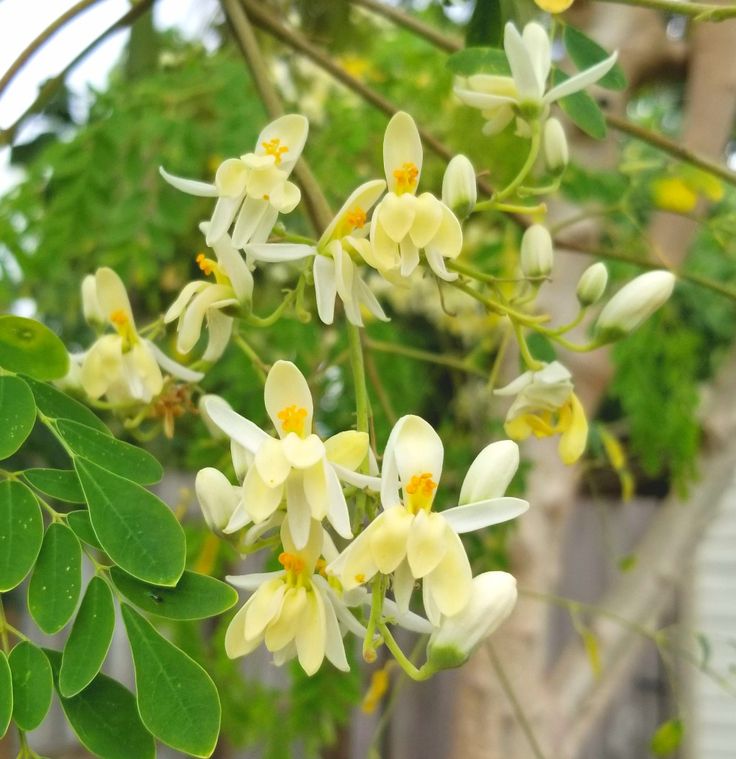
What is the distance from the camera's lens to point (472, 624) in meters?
0.33

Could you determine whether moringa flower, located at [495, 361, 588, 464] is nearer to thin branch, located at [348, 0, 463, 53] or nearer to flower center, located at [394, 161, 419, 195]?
flower center, located at [394, 161, 419, 195]

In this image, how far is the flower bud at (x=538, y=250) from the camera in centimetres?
47

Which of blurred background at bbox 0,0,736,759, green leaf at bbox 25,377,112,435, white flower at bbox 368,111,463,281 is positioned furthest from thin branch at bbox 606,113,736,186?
green leaf at bbox 25,377,112,435

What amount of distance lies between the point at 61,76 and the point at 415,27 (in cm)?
27

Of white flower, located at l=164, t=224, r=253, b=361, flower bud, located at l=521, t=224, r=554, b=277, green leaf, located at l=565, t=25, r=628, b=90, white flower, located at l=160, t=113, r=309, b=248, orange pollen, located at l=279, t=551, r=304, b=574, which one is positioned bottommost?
orange pollen, located at l=279, t=551, r=304, b=574

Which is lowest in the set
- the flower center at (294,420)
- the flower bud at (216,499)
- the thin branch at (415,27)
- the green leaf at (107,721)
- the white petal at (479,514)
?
the green leaf at (107,721)

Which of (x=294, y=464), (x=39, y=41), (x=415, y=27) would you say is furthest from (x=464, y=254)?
(x=294, y=464)

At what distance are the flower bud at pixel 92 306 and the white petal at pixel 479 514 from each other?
250mm

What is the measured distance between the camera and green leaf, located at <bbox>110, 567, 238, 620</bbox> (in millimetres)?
378

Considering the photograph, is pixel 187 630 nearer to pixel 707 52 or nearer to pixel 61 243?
pixel 61 243

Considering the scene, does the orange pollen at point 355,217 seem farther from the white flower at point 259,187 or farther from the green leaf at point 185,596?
the green leaf at point 185,596

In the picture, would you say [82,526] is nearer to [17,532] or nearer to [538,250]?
[17,532]

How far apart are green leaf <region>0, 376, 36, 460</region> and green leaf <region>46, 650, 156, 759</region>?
9 cm

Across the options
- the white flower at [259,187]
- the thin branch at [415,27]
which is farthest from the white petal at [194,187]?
the thin branch at [415,27]
